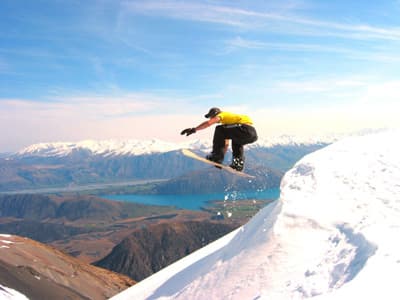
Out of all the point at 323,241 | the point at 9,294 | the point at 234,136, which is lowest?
the point at 9,294

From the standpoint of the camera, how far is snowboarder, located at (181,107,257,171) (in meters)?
14.8

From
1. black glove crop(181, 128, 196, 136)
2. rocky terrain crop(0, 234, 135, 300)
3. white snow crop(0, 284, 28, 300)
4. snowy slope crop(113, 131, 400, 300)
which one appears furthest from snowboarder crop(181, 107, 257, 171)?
rocky terrain crop(0, 234, 135, 300)

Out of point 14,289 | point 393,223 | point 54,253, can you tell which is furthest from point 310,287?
point 54,253

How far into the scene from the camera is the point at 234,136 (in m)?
16.2

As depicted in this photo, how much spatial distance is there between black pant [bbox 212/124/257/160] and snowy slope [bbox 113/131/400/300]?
2.40m

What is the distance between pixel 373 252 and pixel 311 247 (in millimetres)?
2574

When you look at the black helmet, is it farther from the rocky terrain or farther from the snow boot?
the rocky terrain

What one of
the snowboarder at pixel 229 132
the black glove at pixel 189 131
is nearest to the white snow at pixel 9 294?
the snowboarder at pixel 229 132

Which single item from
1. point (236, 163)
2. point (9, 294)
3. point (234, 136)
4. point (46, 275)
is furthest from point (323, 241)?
point (46, 275)

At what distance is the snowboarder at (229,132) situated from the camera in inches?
584

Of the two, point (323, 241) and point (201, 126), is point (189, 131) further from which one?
point (323, 241)

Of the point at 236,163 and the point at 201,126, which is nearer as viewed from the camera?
the point at 201,126

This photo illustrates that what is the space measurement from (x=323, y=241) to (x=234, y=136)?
6.45m

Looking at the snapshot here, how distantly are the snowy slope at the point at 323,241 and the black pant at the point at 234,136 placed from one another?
240 centimetres
